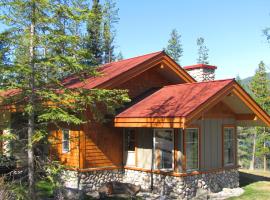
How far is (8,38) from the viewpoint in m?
8.82

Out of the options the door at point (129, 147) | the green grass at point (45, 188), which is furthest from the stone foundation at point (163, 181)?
the green grass at point (45, 188)

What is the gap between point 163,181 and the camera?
13.5 meters

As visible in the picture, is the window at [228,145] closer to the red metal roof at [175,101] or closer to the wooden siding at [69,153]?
the red metal roof at [175,101]

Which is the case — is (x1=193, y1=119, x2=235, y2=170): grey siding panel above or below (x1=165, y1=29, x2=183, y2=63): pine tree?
below

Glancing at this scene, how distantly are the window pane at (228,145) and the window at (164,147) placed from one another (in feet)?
9.83

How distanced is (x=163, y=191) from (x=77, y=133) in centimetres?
391

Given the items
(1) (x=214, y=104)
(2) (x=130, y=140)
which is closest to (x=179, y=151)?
(1) (x=214, y=104)

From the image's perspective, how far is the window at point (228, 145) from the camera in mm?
15383

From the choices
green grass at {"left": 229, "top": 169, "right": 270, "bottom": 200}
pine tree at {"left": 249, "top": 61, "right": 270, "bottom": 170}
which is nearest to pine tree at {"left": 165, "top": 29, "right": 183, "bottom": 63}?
pine tree at {"left": 249, "top": 61, "right": 270, "bottom": 170}

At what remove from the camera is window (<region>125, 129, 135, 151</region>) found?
14945mm

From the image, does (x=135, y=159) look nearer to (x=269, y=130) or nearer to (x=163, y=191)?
(x=163, y=191)

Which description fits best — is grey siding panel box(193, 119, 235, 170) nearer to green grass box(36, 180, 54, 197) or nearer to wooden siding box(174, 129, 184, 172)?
wooden siding box(174, 129, 184, 172)

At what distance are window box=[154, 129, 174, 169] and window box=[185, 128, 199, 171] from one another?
587mm

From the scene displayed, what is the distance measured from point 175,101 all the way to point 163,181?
3.00 m
